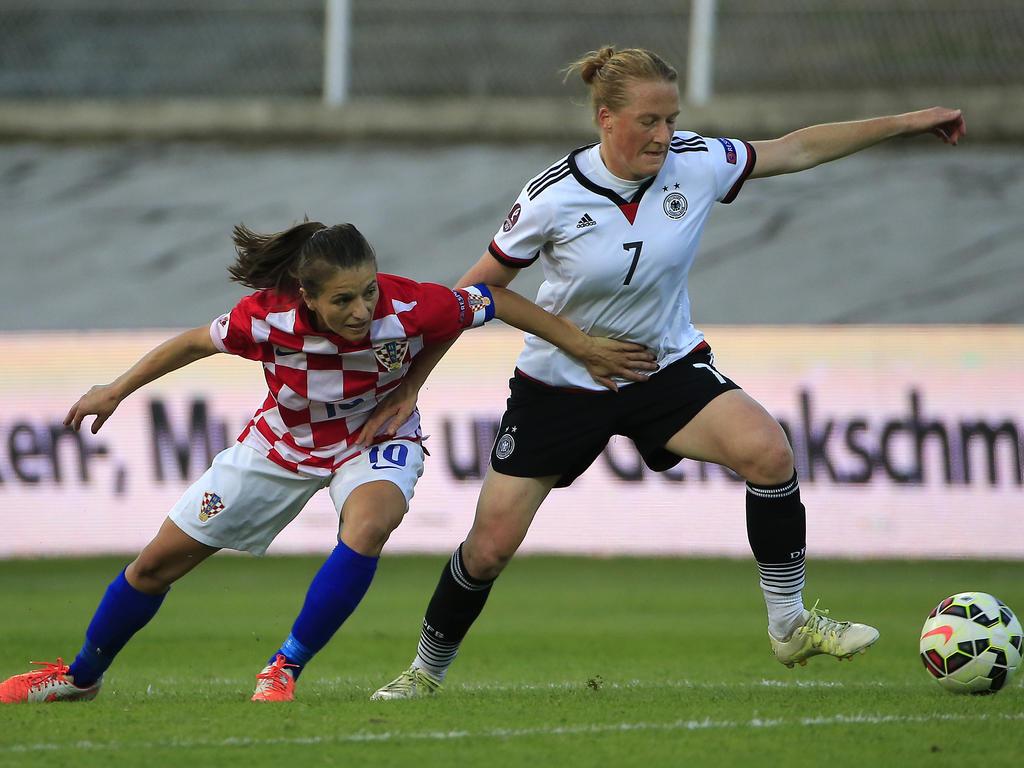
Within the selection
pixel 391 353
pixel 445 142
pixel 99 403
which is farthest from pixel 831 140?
pixel 445 142

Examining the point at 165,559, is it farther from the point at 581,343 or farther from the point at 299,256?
the point at 581,343

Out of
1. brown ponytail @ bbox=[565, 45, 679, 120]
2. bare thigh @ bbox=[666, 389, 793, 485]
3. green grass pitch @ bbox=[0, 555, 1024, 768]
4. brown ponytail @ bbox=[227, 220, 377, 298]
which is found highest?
brown ponytail @ bbox=[565, 45, 679, 120]

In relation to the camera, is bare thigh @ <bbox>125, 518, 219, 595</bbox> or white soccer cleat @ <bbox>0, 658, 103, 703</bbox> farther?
white soccer cleat @ <bbox>0, 658, 103, 703</bbox>

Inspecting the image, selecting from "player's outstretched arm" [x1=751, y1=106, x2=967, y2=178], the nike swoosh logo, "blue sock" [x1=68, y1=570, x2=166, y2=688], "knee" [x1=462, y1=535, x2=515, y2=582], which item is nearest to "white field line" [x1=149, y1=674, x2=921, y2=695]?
the nike swoosh logo

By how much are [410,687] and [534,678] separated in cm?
129

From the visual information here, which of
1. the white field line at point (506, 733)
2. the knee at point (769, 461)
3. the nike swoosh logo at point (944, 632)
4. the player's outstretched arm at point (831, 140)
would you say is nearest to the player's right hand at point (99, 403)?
the white field line at point (506, 733)

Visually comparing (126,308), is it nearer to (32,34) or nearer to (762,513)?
(32,34)

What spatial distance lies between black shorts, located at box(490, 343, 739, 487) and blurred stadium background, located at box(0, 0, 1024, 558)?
829cm

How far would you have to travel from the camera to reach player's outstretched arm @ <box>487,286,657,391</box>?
502 cm

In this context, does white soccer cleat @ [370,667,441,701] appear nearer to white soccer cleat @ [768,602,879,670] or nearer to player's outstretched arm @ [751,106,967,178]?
white soccer cleat @ [768,602,879,670]

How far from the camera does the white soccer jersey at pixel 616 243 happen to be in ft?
16.5

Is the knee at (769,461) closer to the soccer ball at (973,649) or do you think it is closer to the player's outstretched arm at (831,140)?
the soccer ball at (973,649)

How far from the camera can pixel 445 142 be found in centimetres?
1722

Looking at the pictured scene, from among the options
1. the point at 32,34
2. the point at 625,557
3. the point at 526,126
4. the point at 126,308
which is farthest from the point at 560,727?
the point at 32,34
